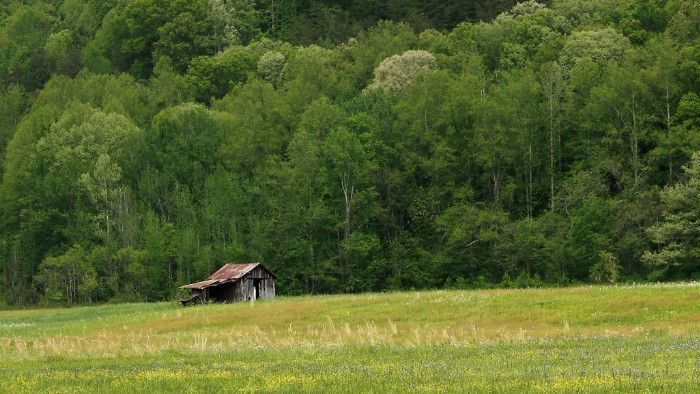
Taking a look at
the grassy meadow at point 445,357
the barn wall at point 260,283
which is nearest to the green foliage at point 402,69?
the barn wall at point 260,283

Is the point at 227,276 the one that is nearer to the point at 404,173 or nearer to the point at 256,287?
the point at 256,287

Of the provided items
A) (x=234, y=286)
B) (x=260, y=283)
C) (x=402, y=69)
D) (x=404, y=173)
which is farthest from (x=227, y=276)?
(x=402, y=69)

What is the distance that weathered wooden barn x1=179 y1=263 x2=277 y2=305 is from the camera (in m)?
71.0

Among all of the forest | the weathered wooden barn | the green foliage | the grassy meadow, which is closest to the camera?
the grassy meadow

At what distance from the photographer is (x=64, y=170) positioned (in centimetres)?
10612

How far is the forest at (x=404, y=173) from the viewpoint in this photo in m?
80.1

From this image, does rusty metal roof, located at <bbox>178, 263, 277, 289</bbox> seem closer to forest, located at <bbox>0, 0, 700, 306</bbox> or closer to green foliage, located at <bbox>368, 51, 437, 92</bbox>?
forest, located at <bbox>0, 0, 700, 306</bbox>

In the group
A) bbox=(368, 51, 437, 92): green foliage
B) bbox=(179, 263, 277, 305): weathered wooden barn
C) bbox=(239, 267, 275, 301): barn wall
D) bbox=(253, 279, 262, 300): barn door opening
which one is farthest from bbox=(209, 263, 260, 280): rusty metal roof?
bbox=(368, 51, 437, 92): green foliage

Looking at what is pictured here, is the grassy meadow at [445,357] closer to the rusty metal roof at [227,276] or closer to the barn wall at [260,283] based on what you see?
the rusty metal roof at [227,276]

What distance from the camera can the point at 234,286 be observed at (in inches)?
2862

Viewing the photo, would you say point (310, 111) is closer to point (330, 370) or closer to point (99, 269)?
point (99, 269)

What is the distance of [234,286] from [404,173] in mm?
31817

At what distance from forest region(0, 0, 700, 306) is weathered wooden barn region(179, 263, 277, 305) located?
1210 centimetres

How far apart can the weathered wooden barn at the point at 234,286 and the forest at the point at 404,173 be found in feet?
39.7
